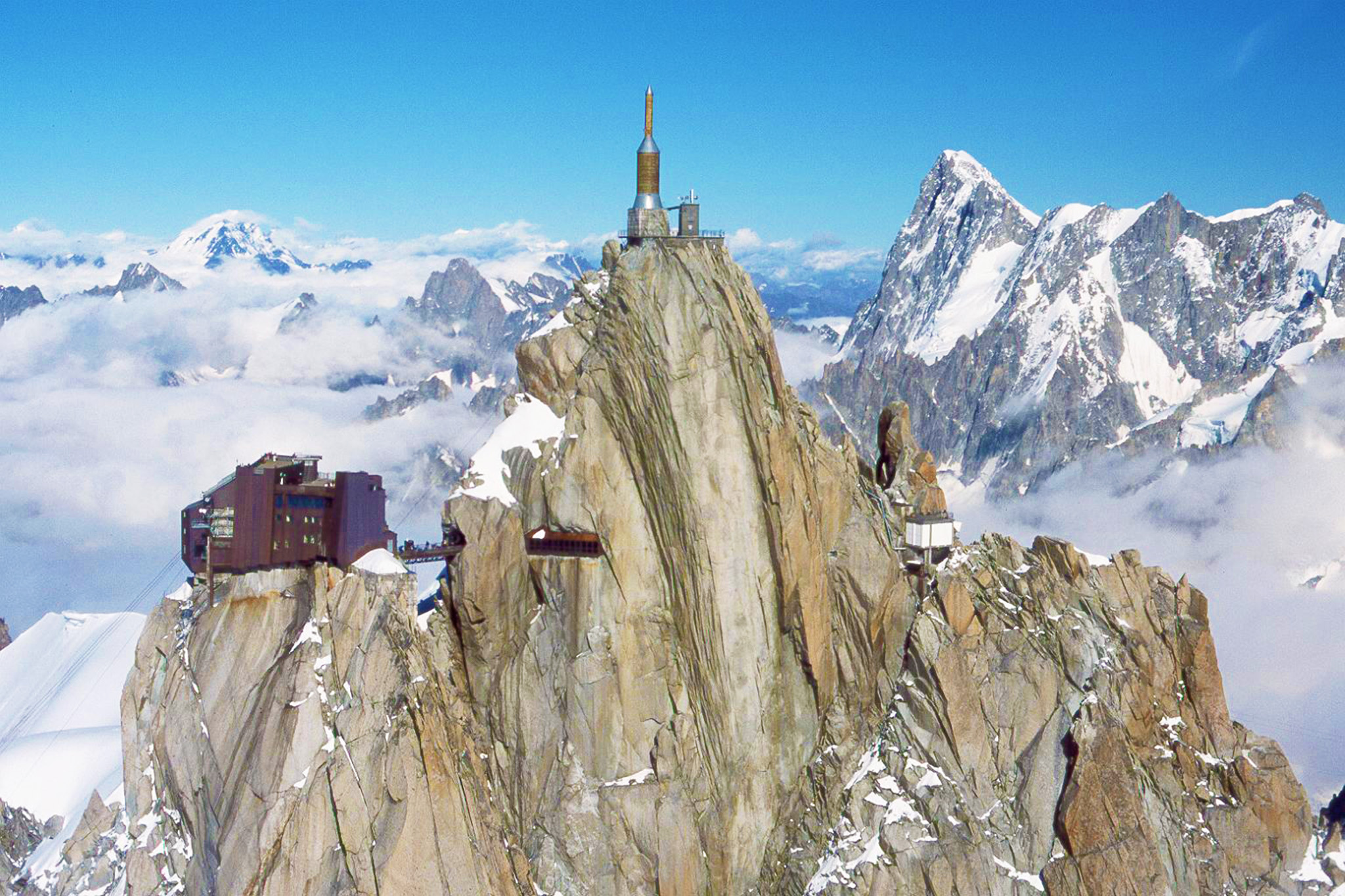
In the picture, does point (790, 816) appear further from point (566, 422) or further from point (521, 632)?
point (566, 422)

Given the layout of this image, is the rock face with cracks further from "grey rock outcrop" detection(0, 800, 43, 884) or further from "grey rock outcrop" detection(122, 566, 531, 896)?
"grey rock outcrop" detection(0, 800, 43, 884)

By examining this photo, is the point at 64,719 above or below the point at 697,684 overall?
below

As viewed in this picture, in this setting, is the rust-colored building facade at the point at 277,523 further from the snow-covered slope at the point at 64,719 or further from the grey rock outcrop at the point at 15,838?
the grey rock outcrop at the point at 15,838

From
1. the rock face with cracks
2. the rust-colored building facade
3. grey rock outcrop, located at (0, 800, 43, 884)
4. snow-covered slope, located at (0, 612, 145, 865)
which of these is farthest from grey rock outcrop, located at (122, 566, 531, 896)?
grey rock outcrop, located at (0, 800, 43, 884)

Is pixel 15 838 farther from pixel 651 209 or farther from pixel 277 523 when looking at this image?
pixel 651 209

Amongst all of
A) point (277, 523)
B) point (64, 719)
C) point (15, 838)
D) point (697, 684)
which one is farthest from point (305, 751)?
point (64, 719)

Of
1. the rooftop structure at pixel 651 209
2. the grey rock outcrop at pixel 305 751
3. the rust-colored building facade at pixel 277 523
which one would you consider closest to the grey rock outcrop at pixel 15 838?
the grey rock outcrop at pixel 305 751

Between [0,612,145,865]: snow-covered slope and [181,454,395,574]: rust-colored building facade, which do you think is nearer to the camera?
[181,454,395,574]: rust-colored building facade
